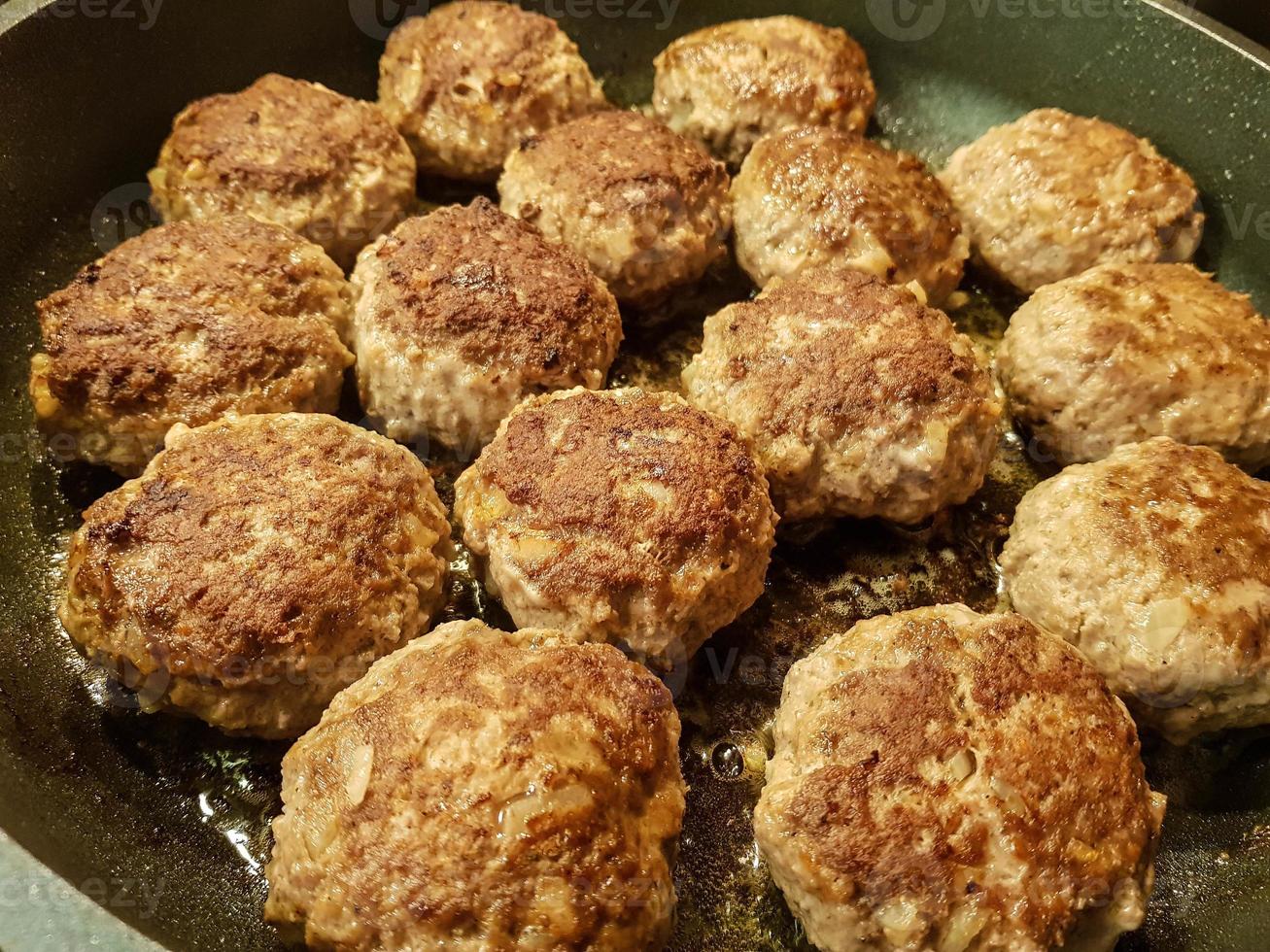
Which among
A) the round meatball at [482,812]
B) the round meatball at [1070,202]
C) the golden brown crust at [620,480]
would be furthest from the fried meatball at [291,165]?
the round meatball at [1070,202]

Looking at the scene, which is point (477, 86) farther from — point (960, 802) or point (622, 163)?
point (960, 802)

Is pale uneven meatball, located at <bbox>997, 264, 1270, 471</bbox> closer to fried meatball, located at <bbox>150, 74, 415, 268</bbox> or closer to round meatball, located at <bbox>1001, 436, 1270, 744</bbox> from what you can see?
round meatball, located at <bbox>1001, 436, 1270, 744</bbox>

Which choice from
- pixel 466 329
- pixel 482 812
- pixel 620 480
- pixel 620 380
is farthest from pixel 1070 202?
→ pixel 482 812

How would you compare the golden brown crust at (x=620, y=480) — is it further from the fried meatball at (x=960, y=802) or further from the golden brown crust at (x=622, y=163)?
the golden brown crust at (x=622, y=163)

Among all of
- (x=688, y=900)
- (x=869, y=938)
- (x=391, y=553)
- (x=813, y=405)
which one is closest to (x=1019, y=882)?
(x=869, y=938)

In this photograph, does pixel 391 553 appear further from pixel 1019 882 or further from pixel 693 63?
pixel 693 63
